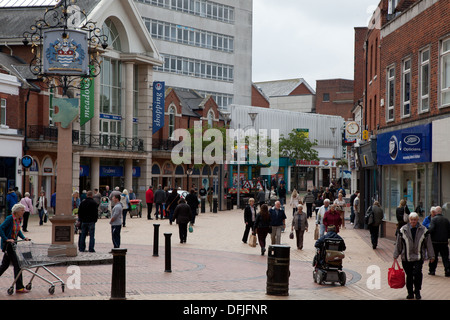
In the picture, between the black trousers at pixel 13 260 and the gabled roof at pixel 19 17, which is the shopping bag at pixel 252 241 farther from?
the gabled roof at pixel 19 17

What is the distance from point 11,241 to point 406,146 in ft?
45.2

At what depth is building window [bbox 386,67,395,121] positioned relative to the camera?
2603cm

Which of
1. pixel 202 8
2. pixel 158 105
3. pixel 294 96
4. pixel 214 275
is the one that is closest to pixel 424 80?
pixel 214 275

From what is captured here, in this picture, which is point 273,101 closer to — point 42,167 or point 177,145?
point 177,145

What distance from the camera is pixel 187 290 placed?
44.3 feet

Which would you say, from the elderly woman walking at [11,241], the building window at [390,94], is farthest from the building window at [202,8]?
the elderly woman walking at [11,241]

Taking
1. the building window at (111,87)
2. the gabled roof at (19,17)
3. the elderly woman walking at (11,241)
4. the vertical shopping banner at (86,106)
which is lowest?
the elderly woman walking at (11,241)

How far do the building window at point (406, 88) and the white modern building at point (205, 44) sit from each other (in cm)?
4346

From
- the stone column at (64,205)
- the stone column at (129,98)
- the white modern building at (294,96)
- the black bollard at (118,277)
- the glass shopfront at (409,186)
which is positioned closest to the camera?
the black bollard at (118,277)

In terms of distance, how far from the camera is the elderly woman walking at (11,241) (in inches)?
506

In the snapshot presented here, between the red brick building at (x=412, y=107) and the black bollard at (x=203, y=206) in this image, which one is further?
the black bollard at (x=203, y=206)

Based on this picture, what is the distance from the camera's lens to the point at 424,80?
880 inches

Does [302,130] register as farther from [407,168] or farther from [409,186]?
[409,186]

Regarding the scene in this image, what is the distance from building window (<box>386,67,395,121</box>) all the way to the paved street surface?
4771mm
